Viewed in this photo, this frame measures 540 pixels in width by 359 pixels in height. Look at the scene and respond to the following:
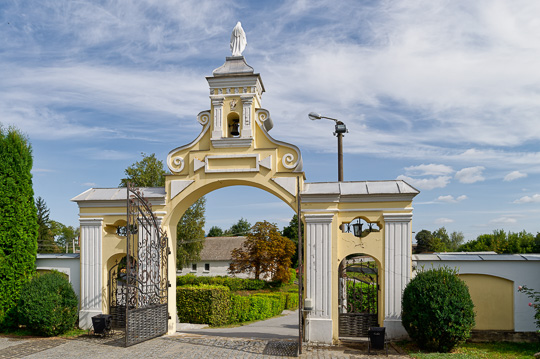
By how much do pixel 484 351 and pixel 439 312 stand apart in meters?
1.79

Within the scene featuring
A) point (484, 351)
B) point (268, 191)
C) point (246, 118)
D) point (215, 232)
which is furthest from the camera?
point (215, 232)

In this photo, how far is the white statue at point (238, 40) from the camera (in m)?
13.8

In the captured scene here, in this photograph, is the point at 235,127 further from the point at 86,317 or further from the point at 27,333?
the point at 27,333

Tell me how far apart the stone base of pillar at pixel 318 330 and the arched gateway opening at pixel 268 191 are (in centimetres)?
3

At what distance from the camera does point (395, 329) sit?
12148 millimetres

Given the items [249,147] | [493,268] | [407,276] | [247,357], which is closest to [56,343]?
[247,357]

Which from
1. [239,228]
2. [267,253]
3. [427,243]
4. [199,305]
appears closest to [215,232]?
[239,228]

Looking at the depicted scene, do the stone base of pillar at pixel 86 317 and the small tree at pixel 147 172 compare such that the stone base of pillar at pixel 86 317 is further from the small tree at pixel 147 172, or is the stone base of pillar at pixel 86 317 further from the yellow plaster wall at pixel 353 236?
the small tree at pixel 147 172

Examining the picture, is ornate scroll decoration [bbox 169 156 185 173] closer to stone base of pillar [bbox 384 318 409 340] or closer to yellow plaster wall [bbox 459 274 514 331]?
stone base of pillar [bbox 384 318 409 340]

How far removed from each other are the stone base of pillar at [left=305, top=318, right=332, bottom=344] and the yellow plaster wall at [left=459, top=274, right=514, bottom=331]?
396 centimetres

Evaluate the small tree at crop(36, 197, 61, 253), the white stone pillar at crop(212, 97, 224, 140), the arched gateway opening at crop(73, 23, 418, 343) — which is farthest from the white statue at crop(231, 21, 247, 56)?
the small tree at crop(36, 197, 61, 253)

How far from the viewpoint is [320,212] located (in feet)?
41.2

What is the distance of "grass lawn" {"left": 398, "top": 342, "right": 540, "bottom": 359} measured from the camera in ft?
34.9

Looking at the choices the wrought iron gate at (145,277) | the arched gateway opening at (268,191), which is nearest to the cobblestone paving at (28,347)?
the arched gateway opening at (268,191)
